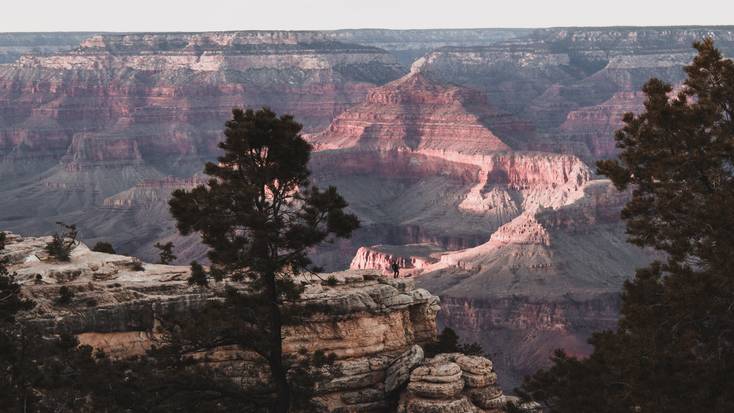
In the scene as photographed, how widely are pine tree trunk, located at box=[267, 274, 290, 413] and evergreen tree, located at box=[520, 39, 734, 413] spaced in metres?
10.7

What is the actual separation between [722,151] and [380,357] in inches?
649

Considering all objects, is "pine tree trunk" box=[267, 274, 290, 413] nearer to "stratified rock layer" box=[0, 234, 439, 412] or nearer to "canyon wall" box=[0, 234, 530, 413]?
"canyon wall" box=[0, 234, 530, 413]

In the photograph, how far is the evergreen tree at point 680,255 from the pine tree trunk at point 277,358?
1072 centimetres

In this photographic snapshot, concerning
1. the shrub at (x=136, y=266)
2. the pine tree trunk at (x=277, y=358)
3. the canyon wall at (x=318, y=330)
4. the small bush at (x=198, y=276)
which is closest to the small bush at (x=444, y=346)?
the canyon wall at (x=318, y=330)

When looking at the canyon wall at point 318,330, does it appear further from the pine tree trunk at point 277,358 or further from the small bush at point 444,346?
the pine tree trunk at point 277,358

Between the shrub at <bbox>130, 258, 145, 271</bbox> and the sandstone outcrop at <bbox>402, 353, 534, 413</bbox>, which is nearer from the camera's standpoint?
the sandstone outcrop at <bbox>402, 353, 534, 413</bbox>

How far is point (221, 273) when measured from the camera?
40.4 meters

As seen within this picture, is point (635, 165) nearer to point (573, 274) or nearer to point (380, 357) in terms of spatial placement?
point (380, 357)

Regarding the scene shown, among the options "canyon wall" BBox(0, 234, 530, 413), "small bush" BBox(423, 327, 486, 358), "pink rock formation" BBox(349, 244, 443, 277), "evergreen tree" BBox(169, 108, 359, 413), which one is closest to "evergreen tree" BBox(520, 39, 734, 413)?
"canyon wall" BBox(0, 234, 530, 413)

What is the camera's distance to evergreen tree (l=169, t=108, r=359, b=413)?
132 feet

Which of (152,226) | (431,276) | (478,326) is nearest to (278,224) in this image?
(478,326)

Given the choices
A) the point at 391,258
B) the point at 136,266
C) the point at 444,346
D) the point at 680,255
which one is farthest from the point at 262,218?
the point at 391,258

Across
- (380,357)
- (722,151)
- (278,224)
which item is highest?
(722,151)

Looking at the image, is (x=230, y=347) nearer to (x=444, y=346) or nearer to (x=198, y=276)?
(x=198, y=276)
